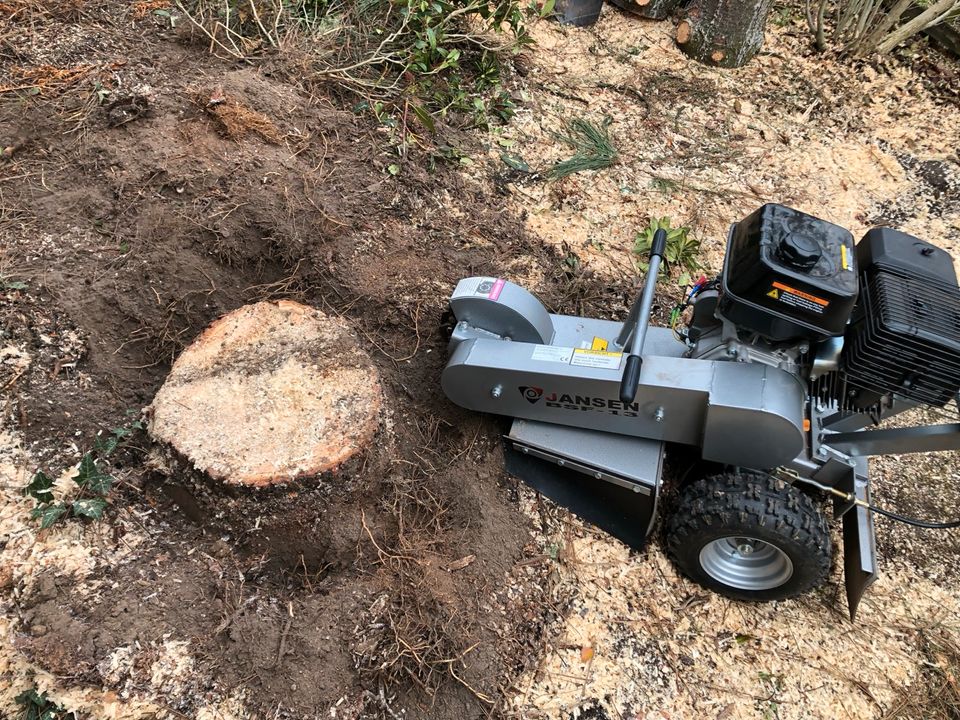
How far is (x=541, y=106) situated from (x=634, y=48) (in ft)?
4.18

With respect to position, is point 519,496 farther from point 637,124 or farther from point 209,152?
point 637,124

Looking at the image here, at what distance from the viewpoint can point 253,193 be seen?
130 inches

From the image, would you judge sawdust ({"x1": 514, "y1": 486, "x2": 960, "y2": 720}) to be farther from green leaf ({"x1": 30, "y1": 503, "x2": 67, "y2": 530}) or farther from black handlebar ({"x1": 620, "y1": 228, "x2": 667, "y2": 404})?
green leaf ({"x1": 30, "y1": 503, "x2": 67, "y2": 530})

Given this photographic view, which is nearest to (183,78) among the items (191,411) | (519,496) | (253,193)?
(253,193)

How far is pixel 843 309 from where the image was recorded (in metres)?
2.31

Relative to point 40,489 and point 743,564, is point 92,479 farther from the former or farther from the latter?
point 743,564

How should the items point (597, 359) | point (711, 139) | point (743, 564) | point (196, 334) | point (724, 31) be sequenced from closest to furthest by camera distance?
point (597, 359) → point (743, 564) → point (196, 334) → point (711, 139) → point (724, 31)

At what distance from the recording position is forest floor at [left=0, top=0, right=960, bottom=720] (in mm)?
2377

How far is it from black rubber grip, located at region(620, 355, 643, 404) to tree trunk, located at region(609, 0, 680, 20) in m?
4.30

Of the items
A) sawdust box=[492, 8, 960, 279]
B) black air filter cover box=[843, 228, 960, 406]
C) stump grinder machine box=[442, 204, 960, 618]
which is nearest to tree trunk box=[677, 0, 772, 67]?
sawdust box=[492, 8, 960, 279]

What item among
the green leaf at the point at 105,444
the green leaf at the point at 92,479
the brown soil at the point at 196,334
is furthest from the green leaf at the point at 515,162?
the green leaf at the point at 92,479

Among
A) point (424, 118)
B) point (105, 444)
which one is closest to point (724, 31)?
point (424, 118)

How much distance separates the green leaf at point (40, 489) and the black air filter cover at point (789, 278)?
2534 mm

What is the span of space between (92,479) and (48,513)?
173mm
